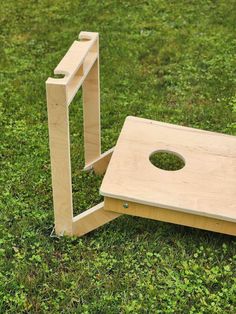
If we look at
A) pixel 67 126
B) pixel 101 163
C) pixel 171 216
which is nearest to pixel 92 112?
pixel 101 163

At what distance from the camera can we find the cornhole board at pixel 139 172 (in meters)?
2.16

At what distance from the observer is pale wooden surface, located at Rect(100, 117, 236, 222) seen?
7.41ft

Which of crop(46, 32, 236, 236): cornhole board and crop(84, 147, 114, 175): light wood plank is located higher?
crop(46, 32, 236, 236): cornhole board

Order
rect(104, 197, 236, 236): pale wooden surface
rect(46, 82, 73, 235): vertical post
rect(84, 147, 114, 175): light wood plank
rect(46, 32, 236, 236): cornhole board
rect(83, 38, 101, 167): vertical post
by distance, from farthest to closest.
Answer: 1. rect(84, 147, 114, 175): light wood plank
2. rect(83, 38, 101, 167): vertical post
3. rect(104, 197, 236, 236): pale wooden surface
4. rect(46, 32, 236, 236): cornhole board
5. rect(46, 82, 73, 235): vertical post

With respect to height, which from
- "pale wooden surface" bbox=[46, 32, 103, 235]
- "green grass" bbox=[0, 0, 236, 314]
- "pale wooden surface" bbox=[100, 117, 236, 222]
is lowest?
"green grass" bbox=[0, 0, 236, 314]

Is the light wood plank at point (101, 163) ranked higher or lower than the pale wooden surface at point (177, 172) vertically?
lower

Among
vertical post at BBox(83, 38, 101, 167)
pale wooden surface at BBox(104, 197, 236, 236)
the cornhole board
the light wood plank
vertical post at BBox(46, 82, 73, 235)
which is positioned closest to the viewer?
vertical post at BBox(46, 82, 73, 235)

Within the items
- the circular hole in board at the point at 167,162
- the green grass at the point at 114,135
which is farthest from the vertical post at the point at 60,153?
the circular hole in board at the point at 167,162

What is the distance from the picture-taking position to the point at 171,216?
2.29 m

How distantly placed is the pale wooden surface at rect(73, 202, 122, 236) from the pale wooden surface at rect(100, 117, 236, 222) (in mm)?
→ 138

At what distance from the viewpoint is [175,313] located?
2133mm

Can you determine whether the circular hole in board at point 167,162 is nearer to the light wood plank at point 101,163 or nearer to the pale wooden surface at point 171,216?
the light wood plank at point 101,163

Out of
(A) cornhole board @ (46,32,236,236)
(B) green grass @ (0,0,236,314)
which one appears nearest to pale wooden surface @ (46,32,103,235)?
(A) cornhole board @ (46,32,236,236)

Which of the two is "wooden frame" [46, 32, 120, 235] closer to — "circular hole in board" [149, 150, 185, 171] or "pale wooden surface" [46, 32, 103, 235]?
"pale wooden surface" [46, 32, 103, 235]
